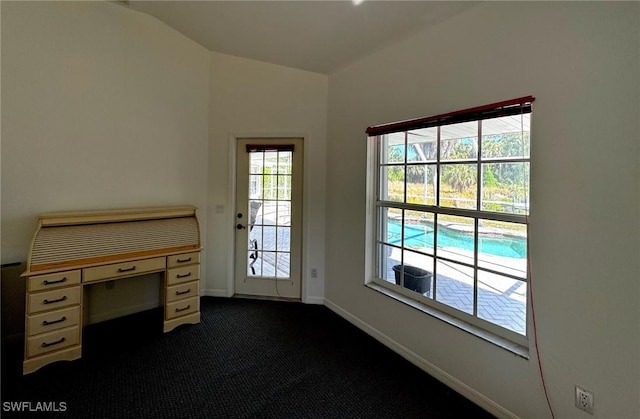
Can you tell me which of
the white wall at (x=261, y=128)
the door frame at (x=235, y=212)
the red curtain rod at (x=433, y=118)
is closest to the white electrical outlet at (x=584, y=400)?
the red curtain rod at (x=433, y=118)

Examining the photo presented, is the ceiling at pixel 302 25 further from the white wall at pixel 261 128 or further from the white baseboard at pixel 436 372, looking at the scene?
the white baseboard at pixel 436 372

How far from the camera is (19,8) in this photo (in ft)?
7.32

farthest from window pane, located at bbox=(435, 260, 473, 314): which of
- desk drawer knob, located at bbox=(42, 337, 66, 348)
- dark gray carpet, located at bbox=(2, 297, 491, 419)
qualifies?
desk drawer knob, located at bbox=(42, 337, 66, 348)

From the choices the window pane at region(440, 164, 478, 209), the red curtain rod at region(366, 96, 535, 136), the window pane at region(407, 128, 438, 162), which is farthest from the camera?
the window pane at region(407, 128, 438, 162)

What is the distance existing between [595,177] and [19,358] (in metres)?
3.94

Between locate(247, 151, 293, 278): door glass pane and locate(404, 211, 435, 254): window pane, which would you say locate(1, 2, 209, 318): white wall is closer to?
locate(247, 151, 293, 278): door glass pane

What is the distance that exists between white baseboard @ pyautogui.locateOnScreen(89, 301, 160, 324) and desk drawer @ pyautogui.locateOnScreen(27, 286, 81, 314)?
715 millimetres

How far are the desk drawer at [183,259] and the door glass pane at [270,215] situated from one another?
796mm

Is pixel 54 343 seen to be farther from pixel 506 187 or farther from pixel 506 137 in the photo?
pixel 506 137

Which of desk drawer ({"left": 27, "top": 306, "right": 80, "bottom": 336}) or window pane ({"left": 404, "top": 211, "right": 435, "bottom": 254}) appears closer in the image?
desk drawer ({"left": 27, "top": 306, "right": 80, "bottom": 336})

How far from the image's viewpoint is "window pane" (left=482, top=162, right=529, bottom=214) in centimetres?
170

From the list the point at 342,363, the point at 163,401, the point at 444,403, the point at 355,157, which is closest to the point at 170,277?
the point at 163,401

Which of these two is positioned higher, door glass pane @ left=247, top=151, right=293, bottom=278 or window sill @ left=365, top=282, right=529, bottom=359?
door glass pane @ left=247, top=151, right=293, bottom=278

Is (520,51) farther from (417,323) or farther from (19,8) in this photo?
(19,8)
